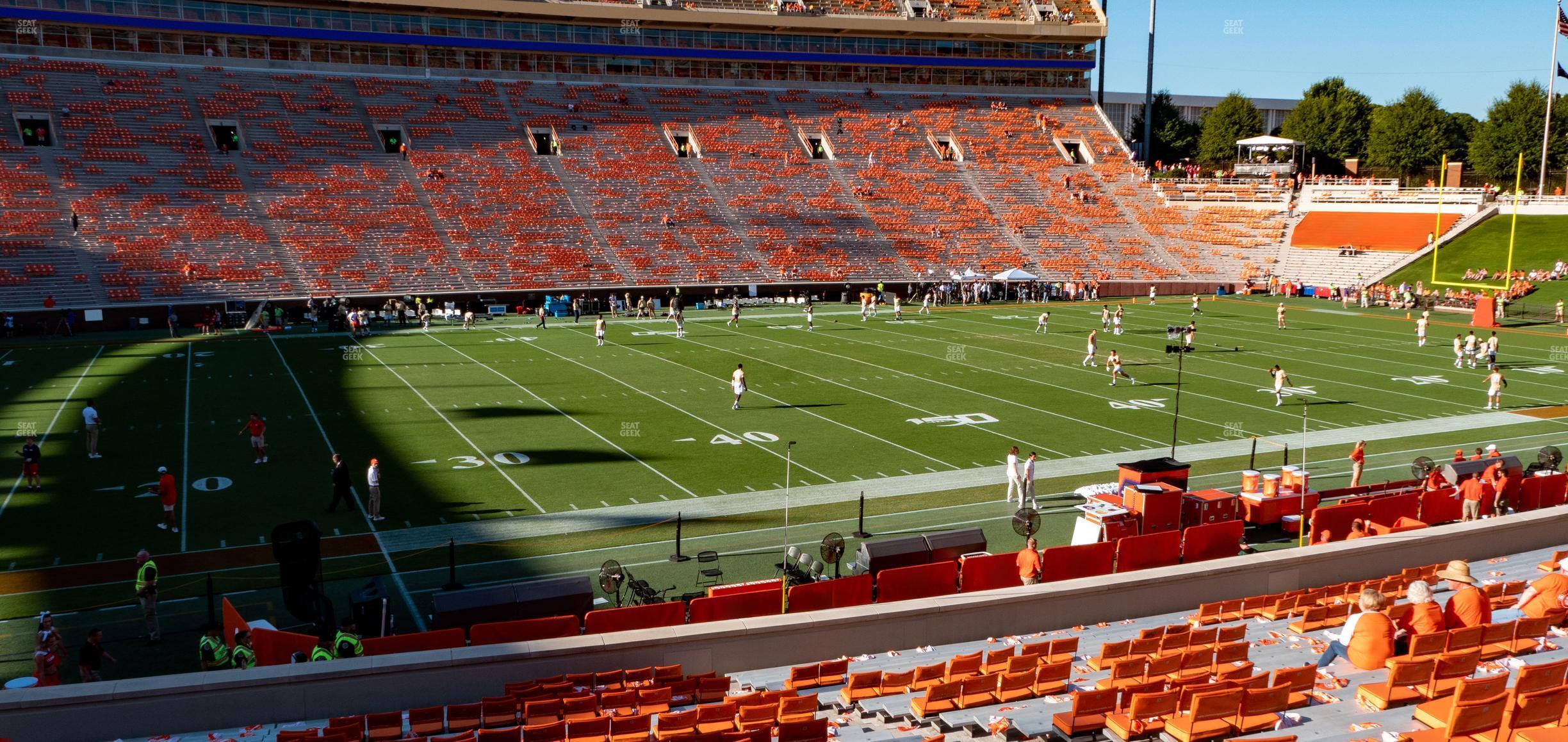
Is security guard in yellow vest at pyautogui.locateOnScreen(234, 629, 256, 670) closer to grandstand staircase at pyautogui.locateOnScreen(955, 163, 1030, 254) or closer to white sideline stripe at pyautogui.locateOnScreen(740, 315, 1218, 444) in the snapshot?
white sideline stripe at pyautogui.locateOnScreen(740, 315, 1218, 444)

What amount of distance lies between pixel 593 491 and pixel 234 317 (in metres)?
30.4

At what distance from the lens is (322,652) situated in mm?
11430

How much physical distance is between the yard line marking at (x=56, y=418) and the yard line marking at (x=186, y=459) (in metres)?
→ 2.57

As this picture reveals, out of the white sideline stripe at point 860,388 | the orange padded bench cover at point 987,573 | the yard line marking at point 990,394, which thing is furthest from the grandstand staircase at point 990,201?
the orange padded bench cover at point 987,573

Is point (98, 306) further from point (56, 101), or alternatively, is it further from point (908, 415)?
point (908, 415)

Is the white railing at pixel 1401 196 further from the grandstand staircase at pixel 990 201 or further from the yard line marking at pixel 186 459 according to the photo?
the yard line marking at pixel 186 459

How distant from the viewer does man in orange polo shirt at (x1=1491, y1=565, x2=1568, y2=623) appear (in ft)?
37.7

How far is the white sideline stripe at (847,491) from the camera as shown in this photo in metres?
18.5

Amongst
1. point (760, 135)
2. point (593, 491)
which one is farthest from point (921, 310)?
point (593, 491)

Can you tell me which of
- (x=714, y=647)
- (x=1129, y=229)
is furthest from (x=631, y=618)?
(x=1129, y=229)

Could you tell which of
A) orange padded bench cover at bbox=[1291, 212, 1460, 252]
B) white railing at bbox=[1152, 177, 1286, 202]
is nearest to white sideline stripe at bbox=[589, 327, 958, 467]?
orange padded bench cover at bbox=[1291, 212, 1460, 252]

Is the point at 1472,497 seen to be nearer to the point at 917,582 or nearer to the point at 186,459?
the point at 917,582

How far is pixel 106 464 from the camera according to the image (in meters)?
22.5

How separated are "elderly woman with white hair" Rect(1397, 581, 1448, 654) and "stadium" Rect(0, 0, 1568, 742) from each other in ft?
0.19
